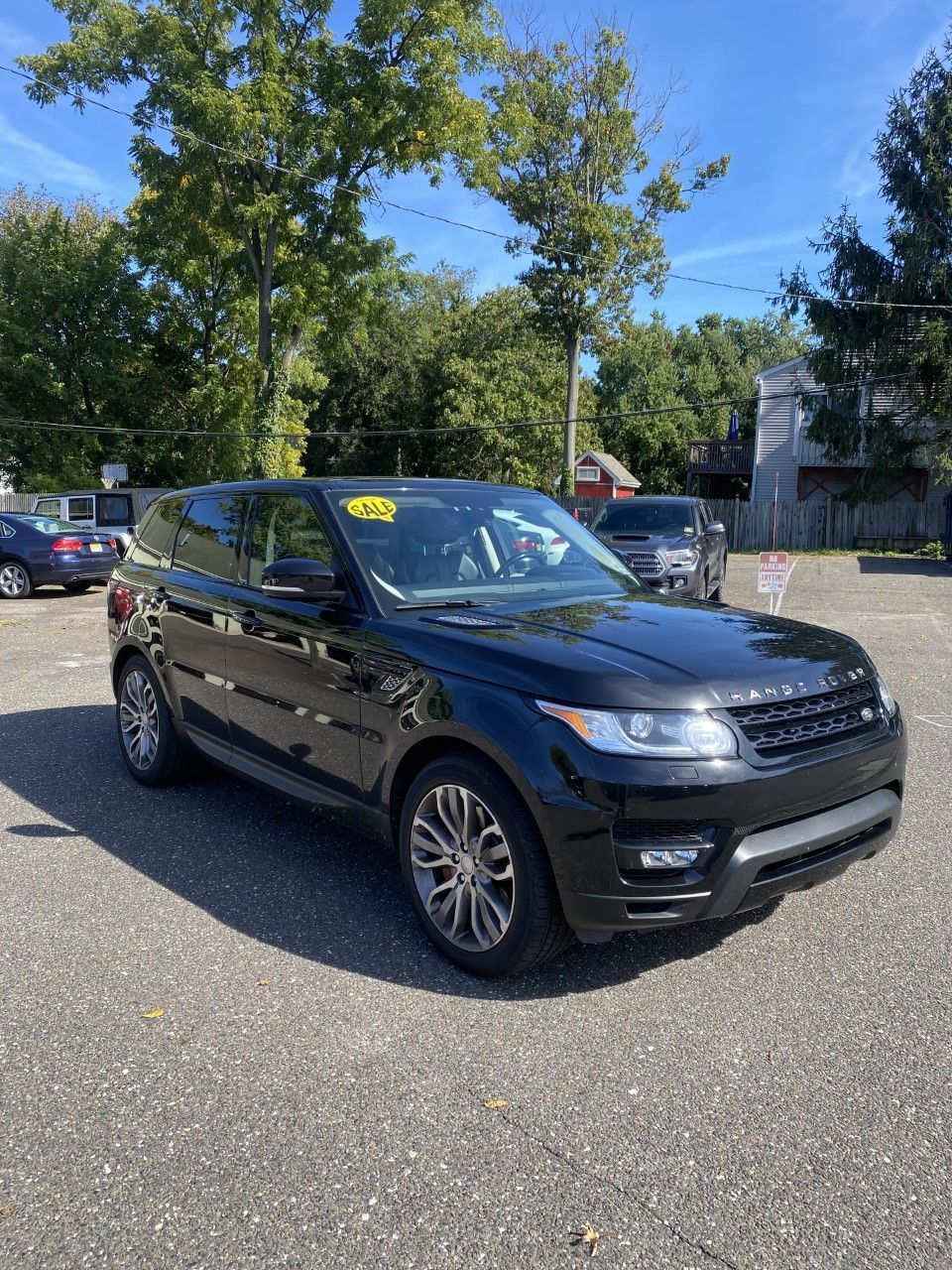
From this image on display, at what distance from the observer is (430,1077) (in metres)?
2.79

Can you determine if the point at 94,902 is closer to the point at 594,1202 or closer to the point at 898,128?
the point at 594,1202

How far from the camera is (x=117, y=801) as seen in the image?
5.32m

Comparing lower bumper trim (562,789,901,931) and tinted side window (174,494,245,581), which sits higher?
tinted side window (174,494,245,581)

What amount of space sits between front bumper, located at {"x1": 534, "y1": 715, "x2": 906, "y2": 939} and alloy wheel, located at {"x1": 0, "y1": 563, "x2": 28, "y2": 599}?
15.1 m

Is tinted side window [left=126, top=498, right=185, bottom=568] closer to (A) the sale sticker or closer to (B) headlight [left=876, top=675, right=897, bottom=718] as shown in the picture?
(A) the sale sticker

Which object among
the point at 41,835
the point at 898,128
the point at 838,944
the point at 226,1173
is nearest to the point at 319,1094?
the point at 226,1173

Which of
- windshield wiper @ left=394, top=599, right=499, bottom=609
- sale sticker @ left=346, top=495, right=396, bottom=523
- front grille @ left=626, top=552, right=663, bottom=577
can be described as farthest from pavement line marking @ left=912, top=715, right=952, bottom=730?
front grille @ left=626, top=552, right=663, bottom=577

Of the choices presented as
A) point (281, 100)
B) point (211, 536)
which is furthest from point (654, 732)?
point (281, 100)

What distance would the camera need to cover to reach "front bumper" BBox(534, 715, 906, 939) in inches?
115

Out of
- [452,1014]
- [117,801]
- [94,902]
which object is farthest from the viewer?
[117,801]

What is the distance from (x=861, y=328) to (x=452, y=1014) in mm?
29298

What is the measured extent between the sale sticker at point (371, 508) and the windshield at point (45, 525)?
13.4 metres

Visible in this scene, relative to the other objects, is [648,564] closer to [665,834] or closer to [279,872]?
[279,872]

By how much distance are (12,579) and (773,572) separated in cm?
1212
